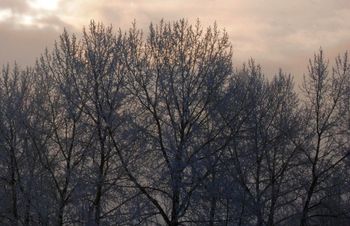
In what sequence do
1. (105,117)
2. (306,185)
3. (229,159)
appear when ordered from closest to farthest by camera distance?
(105,117), (229,159), (306,185)

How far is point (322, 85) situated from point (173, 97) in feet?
31.1

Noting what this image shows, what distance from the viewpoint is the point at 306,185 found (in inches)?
996

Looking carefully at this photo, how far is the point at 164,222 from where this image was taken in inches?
824

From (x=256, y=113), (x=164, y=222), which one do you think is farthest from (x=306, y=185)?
(x=164, y=222)

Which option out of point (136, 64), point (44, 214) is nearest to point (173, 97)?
point (136, 64)

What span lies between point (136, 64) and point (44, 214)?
21.5 feet

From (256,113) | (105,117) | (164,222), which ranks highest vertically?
(256,113)

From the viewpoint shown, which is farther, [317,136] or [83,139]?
[317,136]

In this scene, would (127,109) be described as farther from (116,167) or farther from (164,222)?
(164,222)

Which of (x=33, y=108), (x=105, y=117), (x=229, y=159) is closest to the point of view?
(x=105, y=117)

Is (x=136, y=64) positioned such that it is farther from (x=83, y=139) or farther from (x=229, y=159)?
(x=229, y=159)

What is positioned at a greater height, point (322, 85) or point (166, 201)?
point (322, 85)

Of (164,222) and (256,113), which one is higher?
(256,113)

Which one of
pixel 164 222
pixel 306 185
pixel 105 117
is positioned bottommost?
pixel 164 222
